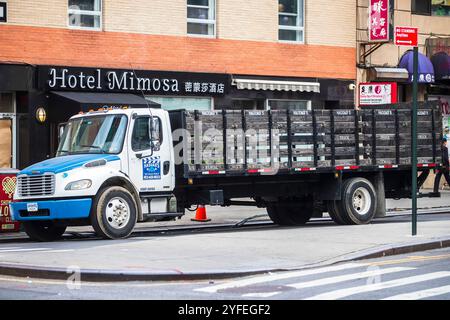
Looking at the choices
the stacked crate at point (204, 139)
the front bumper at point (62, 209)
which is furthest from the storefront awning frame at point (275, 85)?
the front bumper at point (62, 209)

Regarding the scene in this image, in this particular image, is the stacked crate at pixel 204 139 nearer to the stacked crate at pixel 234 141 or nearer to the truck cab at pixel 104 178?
the stacked crate at pixel 234 141

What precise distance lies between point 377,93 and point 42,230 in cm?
1544

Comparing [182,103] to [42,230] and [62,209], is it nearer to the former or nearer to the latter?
[42,230]

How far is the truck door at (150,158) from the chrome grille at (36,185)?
1663mm

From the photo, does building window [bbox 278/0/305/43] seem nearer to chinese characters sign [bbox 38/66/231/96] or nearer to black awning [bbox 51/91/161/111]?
chinese characters sign [bbox 38/66/231/96]

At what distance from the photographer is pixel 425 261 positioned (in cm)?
1423

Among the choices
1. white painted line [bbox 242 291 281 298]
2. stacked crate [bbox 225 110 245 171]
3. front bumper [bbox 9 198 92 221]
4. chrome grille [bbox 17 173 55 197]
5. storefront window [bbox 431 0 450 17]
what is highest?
storefront window [bbox 431 0 450 17]

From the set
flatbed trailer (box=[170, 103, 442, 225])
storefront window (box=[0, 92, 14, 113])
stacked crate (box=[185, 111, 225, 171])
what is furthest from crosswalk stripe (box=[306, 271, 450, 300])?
storefront window (box=[0, 92, 14, 113])

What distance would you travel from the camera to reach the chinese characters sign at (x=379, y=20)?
31234 millimetres

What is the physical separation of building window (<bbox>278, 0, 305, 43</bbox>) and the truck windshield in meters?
12.6

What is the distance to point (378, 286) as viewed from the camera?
37.7 feet

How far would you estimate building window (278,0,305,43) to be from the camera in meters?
30.9

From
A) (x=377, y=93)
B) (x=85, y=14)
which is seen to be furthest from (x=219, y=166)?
(x=377, y=93)
